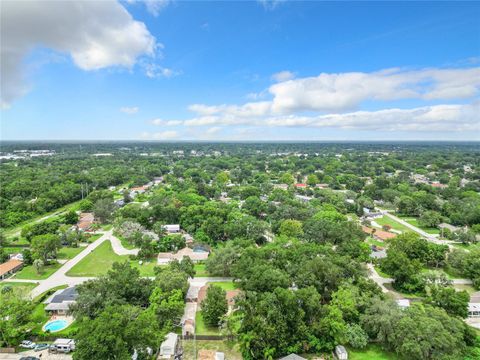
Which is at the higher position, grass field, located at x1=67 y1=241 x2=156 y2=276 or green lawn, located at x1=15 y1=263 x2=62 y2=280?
green lawn, located at x1=15 y1=263 x2=62 y2=280

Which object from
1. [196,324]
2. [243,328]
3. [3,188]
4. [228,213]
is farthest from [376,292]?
[3,188]

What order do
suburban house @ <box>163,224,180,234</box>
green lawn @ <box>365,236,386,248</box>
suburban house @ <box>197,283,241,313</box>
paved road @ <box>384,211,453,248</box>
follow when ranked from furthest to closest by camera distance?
1. suburban house @ <box>163,224,180,234</box>
2. green lawn @ <box>365,236,386,248</box>
3. paved road @ <box>384,211,453,248</box>
4. suburban house @ <box>197,283,241,313</box>

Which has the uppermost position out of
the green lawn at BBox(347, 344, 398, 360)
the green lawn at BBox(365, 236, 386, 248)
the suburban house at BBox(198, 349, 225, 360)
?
the suburban house at BBox(198, 349, 225, 360)

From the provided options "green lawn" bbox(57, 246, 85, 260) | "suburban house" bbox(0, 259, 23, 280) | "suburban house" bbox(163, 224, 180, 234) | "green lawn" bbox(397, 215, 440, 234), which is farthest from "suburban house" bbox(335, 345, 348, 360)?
"green lawn" bbox(397, 215, 440, 234)

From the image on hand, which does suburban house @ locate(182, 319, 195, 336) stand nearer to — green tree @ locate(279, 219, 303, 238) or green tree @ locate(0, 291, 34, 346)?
green tree @ locate(0, 291, 34, 346)

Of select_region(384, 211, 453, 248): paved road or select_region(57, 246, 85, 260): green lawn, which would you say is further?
select_region(384, 211, 453, 248): paved road

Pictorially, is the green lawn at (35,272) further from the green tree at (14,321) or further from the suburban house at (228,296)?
the suburban house at (228,296)

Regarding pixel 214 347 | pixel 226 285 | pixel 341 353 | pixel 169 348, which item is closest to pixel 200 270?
pixel 226 285

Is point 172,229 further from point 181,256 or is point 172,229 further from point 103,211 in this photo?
point 103,211
